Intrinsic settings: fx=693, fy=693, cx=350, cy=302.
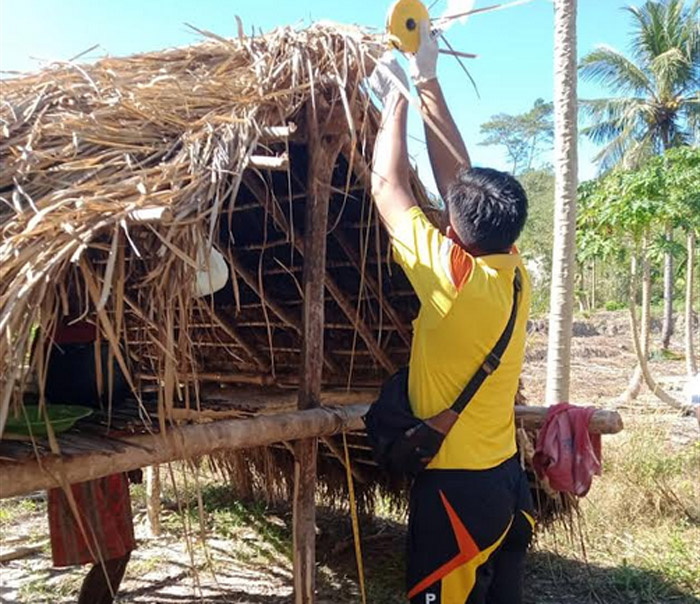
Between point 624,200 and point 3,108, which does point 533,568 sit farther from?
point 624,200

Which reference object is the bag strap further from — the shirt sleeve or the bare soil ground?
the bare soil ground

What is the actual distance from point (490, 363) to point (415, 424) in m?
0.28

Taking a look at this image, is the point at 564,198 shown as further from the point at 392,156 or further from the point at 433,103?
the point at 392,156

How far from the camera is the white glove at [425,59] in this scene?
90.4 inches

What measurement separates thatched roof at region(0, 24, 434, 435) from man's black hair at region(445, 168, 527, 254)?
1.80 feet

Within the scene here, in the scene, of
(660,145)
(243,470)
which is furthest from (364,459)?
(660,145)

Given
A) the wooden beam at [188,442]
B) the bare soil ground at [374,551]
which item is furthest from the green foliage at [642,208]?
the wooden beam at [188,442]

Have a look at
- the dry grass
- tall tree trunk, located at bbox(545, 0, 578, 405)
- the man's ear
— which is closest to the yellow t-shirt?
the man's ear

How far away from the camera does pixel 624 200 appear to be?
Result: 7.86 metres

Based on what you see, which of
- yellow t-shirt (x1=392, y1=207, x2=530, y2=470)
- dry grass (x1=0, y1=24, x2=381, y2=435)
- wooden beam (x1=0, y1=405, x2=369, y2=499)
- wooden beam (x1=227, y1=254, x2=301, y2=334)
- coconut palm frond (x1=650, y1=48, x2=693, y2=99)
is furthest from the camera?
coconut palm frond (x1=650, y1=48, x2=693, y2=99)

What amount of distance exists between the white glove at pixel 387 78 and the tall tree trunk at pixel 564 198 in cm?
317

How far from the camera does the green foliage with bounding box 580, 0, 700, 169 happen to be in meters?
16.9

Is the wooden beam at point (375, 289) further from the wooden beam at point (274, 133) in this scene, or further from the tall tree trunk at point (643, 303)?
the tall tree trunk at point (643, 303)

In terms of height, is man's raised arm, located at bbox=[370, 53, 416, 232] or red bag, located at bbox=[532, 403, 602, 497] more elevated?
man's raised arm, located at bbox=[370, 53, 416, 232]
